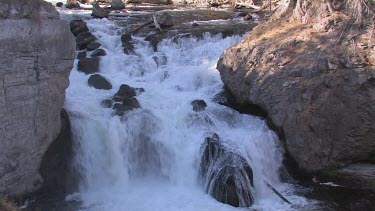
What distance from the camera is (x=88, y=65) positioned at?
1509 centimetres

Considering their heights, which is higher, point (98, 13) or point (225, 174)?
point (98, 13)

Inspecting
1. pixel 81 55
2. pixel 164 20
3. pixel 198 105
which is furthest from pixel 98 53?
pixel 198 105

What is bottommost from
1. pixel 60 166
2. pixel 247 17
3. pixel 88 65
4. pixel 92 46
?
pixel 60 166

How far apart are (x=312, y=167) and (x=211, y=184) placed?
2.78 metres

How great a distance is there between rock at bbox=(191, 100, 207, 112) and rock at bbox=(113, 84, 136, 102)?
1896 millimetres

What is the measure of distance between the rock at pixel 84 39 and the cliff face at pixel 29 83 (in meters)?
6.13

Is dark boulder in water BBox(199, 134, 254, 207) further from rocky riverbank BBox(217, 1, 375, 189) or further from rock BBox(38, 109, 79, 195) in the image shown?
rock BBox(38, 109, 79, 195)

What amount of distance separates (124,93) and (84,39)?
4.71 metres

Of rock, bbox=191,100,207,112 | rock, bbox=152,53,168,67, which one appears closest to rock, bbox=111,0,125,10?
rock, bbox=152,53,168,67

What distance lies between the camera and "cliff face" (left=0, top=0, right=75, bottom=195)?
9398mm

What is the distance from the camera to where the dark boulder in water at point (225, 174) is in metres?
10.3

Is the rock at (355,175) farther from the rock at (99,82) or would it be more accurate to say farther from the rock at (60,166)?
the rock at (99,82)

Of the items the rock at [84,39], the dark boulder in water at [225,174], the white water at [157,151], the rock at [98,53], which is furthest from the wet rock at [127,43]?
the dark boulder in water at [225,174]

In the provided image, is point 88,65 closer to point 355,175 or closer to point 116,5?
point 355,175
